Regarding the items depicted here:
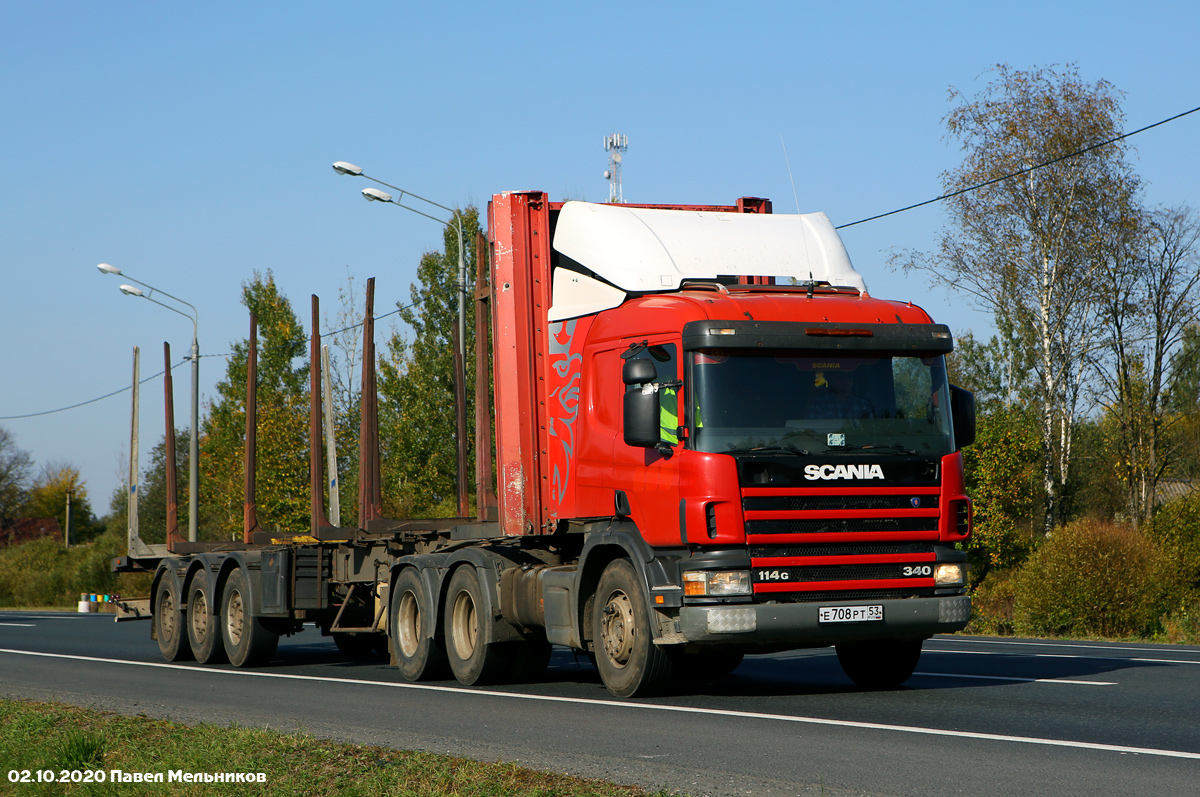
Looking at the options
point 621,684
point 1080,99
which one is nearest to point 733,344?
point 621,684

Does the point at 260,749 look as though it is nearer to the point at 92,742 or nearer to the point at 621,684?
the point at 92,742

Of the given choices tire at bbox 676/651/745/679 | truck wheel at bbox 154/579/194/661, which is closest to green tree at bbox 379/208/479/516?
truck wheel at bbox 154/579/194/661

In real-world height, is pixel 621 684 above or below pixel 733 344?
below

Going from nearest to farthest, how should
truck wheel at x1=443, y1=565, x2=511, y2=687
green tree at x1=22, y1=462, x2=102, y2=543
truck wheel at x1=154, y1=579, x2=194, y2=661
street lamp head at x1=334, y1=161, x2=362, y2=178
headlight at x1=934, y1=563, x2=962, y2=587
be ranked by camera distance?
headlight at x1=934, y1=563, x2=962, y2=587
truck wheel at x1=443, y1=565, x2=511, y2=687
truck wheel at x1=154, y1=579, x2=194, y2=661
street lamp head at x1=334, y1=161, x2=362, y2=178
green tree at x1=22, y1=462, x2=102, y2=543

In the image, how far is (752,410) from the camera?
10.2 m

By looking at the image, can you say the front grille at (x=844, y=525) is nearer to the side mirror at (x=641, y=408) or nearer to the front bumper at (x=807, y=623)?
the front bumper at (x=807, y=623)

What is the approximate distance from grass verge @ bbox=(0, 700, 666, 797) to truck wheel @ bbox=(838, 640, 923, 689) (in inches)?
193

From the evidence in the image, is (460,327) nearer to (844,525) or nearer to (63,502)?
(844,525)

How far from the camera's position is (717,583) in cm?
994

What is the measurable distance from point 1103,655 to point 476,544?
7.29m

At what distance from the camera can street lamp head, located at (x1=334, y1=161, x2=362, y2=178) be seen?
2616 centimetres

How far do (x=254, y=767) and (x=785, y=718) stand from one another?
12.1 ft

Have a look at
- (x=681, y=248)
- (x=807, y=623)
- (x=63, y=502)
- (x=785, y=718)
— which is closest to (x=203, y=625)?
(x=681, y=248)

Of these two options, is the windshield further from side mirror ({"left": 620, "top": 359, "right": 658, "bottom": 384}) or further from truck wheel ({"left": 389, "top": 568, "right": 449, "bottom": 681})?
truck wheel ({"left": 389, "top": 568, "right": 449, "bottom": 681})
